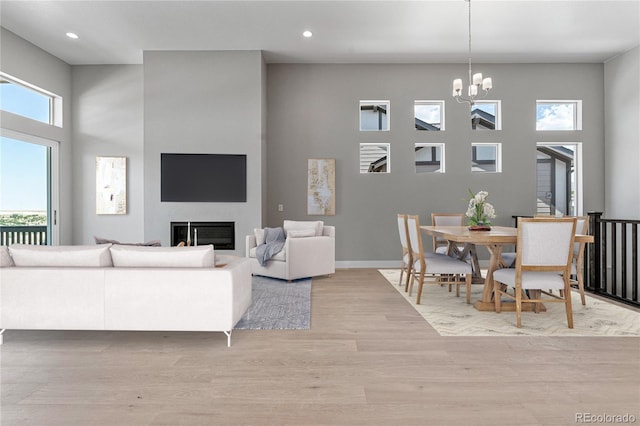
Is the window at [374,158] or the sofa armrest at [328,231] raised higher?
the window at [374,158]

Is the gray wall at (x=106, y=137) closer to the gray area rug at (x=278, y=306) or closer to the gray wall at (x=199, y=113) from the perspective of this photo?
the gray wall at (x=199, y=113)

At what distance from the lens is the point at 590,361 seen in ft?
7.56

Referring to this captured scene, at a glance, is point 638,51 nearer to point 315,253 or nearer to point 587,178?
point 587,178

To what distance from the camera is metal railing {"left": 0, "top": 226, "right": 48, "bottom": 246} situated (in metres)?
5.23

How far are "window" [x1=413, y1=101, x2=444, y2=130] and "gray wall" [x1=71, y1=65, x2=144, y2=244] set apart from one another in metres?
5.00

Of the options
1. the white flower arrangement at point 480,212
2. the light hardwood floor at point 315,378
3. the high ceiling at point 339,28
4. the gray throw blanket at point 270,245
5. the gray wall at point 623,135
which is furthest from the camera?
the gray wall at point 623,135

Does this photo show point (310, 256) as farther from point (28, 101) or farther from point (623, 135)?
point (623, 135)

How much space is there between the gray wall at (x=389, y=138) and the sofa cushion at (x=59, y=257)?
3.82m

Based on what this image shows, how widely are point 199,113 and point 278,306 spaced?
368 centimetres

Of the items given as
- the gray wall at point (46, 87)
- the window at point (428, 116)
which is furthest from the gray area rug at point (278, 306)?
the gray wall at point (46, 87)

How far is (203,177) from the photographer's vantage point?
5762mm

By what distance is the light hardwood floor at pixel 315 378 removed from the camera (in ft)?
5.60

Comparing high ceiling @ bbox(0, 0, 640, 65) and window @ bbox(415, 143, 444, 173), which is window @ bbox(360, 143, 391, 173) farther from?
high ceiling @ bbox(0, 0, 640, 65)

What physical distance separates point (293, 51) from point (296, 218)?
277 centimetres
